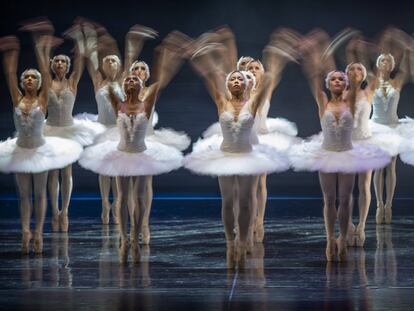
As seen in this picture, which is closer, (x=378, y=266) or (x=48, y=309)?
(x=48, y=309)

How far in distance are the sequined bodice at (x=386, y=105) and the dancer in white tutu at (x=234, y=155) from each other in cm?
253

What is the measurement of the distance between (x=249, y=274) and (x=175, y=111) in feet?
19.0

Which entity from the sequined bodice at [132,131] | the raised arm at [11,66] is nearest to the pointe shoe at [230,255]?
the sequined bodice at [132,131]

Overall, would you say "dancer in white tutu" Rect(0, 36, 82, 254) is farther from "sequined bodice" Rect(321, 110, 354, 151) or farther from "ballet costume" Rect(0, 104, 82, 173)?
"sequined bodice" Rect(321, 110, 354, 151)

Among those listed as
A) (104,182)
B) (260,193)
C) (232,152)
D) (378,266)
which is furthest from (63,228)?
(378,266)

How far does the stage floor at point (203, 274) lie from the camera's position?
591 centimetres

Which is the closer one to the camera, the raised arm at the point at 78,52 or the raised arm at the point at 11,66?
the raised arm at the point at 11,66

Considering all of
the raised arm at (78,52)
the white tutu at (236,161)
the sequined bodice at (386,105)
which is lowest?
the white tutu at (236,161)

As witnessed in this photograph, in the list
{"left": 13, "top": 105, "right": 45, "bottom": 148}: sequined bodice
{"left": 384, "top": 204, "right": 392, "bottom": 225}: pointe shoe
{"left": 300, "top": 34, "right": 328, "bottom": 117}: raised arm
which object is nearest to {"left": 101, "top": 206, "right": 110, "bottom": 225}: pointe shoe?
{"left": 13, "top": 105, "right": 45, "bottom": 148}: sequined bodice

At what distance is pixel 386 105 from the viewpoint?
9477 millimetres

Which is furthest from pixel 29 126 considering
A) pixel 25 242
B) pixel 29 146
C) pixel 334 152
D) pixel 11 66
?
pixel 334 152

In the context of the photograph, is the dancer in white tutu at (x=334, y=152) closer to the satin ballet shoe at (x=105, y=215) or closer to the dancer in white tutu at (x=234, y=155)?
the dancer in white tutu at (x=234, y=155)

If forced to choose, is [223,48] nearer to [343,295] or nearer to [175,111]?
[343,295]

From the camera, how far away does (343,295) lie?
6.08m
